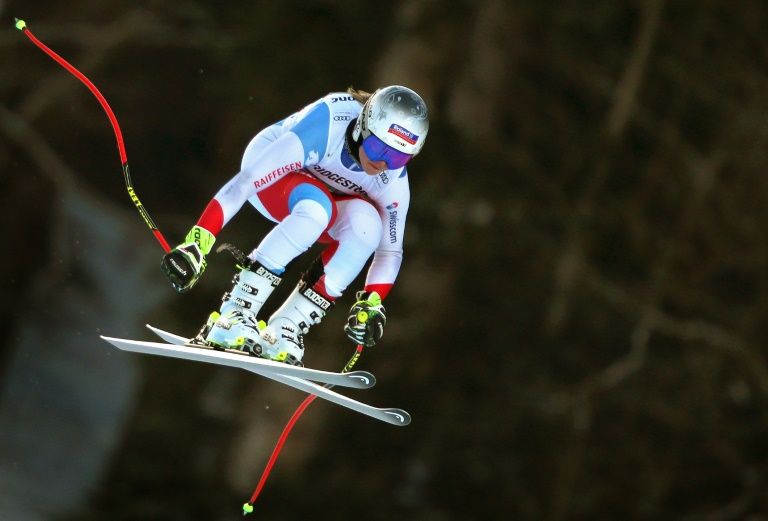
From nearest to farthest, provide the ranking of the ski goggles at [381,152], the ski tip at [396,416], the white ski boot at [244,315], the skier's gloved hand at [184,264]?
the skier's gloved hand at [184,264] → the ski goggles at [381,152] → the white ski boot at [244,315] → the ski tip at [396,416]

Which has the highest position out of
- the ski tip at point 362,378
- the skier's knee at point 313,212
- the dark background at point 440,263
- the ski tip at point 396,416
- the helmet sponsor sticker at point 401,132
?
the dark background at point 440,263

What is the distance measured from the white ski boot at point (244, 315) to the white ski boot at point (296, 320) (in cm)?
14

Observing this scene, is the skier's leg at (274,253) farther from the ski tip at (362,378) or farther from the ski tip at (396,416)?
the ski tip at (396,416)

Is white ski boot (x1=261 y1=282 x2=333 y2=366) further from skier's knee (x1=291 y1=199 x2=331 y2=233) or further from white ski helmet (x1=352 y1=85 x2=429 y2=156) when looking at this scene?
white ski helmet (x1=352 y1=85 x2=429 y2=156)

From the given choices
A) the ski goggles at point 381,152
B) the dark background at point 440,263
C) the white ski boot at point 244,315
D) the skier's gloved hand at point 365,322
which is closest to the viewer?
the ski goggles at point 381,152

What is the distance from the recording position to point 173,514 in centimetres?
952

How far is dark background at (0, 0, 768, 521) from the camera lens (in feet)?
29.2

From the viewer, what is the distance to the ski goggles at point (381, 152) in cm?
491

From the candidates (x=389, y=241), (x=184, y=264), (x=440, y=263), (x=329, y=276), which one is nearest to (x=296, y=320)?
(x=329, y=276)

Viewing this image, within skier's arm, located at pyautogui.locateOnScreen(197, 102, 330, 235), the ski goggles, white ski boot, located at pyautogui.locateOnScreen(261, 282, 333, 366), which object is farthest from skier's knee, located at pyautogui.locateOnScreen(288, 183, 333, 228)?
white ski boot, located at pyautogui.locateOnScreen(261, 282, 333, 366)

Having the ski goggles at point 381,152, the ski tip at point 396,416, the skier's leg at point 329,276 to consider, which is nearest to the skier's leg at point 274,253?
the skier's leg at point 329,276

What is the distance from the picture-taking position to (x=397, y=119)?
488 centimetres

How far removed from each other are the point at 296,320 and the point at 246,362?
0.42m

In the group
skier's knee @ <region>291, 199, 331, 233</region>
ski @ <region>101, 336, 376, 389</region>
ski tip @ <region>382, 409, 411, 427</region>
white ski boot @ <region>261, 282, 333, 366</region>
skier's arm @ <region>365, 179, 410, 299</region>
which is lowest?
ski @ <region>101, 336, 376, 389</region>
